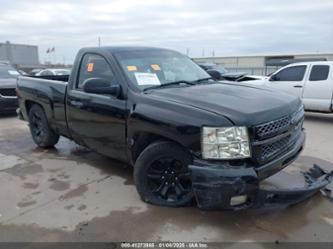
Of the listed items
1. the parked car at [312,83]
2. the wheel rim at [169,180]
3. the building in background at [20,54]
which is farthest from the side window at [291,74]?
the building in background at [20,54]

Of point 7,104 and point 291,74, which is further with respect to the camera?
point 7,104

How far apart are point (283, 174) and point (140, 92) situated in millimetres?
2238

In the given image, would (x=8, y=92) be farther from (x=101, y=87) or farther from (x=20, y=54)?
(x=20, y=54)

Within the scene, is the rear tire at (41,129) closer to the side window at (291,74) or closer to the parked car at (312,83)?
the parked car at (312,83)

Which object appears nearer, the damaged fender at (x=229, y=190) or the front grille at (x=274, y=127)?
the damaged fender at (x=229, y=190)

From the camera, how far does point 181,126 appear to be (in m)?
3.02

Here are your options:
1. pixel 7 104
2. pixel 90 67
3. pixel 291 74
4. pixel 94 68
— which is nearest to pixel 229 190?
pixel 94 68

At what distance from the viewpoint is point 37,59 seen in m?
57.4

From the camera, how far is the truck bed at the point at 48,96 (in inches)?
193

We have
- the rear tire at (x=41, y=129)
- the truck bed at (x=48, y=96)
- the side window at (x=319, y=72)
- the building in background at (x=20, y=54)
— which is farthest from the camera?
the building in background at (x=20, y=54)

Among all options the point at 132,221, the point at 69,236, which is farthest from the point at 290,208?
the point at 69,236

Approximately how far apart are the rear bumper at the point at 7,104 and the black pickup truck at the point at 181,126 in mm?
5595

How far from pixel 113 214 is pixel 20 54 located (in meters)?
56.8

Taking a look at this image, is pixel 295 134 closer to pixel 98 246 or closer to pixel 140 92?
pixel 140 92
